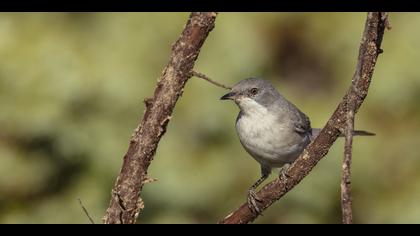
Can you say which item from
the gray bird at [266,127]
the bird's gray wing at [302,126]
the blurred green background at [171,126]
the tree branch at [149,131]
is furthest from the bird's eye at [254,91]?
the blurred green background at [171,126]

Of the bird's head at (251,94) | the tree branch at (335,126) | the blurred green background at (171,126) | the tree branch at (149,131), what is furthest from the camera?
the blurred green background at (171,126)

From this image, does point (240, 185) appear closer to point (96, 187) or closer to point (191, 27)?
point (96, 187)

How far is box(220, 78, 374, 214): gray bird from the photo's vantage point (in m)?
5.10

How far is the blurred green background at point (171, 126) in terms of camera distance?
7219 mm

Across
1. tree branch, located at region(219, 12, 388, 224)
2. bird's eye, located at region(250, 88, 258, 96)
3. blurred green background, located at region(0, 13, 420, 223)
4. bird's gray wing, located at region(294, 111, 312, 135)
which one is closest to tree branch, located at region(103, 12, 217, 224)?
tree branch, located at region(219, 12, 388, 224)

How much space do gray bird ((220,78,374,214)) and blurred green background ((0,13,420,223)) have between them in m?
1.92

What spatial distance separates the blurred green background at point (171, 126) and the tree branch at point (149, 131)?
3357 millimetres

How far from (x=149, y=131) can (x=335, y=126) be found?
0.94 meters

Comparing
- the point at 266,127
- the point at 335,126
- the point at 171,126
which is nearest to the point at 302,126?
the point at 266,127

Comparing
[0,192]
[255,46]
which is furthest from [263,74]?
[0,192]

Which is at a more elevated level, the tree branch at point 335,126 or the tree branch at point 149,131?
the tree branch at point 149,131

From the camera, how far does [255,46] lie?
7.57m

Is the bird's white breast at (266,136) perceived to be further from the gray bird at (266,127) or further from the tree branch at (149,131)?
the tree branch at (149,131)

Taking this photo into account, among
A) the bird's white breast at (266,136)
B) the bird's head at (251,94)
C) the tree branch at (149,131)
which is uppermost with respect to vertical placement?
the bird's head at (251,94)
